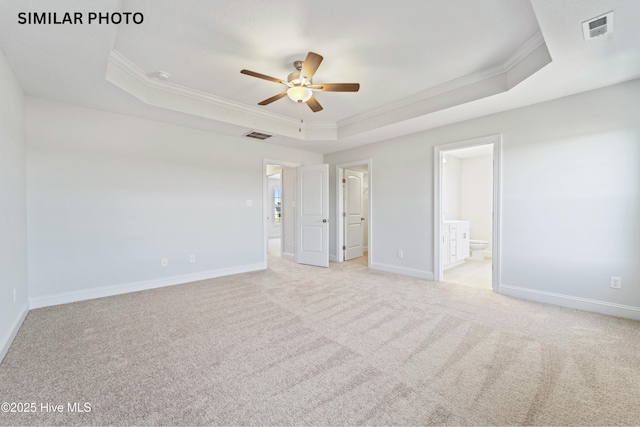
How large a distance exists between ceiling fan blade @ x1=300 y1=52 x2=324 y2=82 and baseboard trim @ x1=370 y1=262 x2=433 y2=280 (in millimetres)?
3421

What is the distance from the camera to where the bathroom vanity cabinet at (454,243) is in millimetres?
4949

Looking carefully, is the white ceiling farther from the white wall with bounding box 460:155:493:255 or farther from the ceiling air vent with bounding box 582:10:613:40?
the white wall with bounding box 460:155:493:255

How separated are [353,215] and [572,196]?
152 inches

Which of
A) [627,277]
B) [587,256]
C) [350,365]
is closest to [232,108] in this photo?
[350,365]

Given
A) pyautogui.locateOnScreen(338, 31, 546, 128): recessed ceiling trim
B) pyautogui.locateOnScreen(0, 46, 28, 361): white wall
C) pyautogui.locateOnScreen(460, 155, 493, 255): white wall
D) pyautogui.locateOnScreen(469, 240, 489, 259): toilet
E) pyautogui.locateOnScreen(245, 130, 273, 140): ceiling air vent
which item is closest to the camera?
pyautogui.locateOnScreen(0, 46, 28, 361): white wall

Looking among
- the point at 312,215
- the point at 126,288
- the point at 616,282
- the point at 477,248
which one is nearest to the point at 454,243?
the point at 477,248

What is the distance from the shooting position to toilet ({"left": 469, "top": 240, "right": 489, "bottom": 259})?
5.98m

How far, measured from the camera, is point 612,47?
2.17m

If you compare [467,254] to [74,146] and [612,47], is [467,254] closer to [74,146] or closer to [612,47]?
[612,47]

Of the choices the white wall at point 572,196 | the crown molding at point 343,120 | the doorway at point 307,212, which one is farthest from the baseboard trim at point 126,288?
the white wall at point 572,196

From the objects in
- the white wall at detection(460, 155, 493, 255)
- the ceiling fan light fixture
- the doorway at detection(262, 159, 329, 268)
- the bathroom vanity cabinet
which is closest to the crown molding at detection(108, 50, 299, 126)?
the doorway at detection(262, 159, 329, 268)

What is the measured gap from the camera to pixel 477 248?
6.04 m

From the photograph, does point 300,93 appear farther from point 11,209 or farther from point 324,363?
point 11,209

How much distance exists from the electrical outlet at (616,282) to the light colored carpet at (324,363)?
0.35 m
